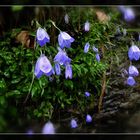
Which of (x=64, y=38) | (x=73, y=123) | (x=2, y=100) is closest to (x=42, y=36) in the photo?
(x=64, y=38)

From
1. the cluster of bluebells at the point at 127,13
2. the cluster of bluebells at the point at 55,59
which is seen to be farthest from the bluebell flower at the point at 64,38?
the cluster of bluebells at the point at 127,13

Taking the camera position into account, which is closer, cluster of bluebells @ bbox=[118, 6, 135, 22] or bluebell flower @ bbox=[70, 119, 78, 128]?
cluster of bluebells @ bbox=[118, 6, 135, 22]

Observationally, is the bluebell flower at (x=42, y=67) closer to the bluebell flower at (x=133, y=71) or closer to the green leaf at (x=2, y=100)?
the green leaf at (x=2, y=100)

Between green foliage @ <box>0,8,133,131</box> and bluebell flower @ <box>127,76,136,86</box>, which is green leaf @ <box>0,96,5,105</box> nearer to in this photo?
green foliage @ <box>0,8,133,131</box>
